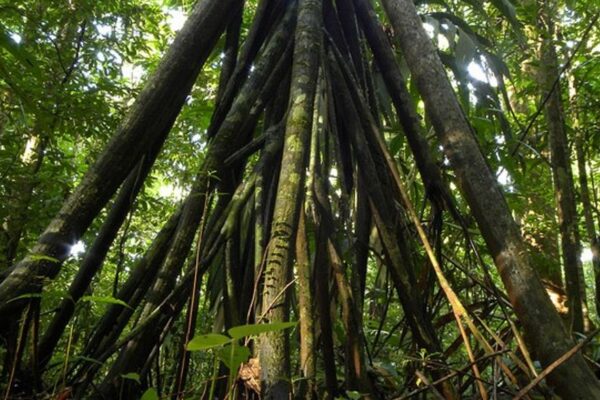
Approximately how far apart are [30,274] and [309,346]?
961 millimetres

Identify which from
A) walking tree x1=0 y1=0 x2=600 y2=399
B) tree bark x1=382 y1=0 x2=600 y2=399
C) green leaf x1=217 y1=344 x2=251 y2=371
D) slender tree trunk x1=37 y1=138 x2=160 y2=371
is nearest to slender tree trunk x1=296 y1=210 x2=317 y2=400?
walking tree x1=0 y1=0 x2=600 y2=399

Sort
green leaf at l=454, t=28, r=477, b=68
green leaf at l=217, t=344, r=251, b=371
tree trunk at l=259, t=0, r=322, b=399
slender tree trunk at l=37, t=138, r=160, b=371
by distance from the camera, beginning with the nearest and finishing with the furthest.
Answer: green leaf at l=217, t=344, r=251, b=371 → tree trunk at l=259, t=0, r=322, b=399 → slender tree trunk at l=37, t=138, r=160, b=371 → green leaf at l=454, t=28, r=477, b=68

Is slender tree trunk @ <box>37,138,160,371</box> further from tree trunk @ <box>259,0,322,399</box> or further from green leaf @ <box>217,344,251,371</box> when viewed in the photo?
green leaf @ <box>217,344,251,371</box>

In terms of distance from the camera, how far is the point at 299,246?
1735 mm

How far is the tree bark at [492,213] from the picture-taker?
154 cm

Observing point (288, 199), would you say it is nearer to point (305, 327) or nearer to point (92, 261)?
point (305, 327)

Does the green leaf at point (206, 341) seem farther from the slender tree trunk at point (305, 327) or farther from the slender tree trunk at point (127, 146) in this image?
the slender tree trunk at point (127, 146)

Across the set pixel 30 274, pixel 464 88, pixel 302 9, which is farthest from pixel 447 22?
pixel 30 274

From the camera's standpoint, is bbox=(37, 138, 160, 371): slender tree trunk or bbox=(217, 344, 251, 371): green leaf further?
bbox=(37, 138, 160, 371): slender tree trunk

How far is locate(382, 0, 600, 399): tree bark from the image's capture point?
154cm

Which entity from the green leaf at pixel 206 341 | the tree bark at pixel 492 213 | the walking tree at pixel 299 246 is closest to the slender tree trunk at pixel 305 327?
the walking tree at pixel 299 246

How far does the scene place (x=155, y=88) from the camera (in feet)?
7.71

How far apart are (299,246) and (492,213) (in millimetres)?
692

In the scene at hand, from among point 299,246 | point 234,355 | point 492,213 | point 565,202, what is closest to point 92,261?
point 299,246
